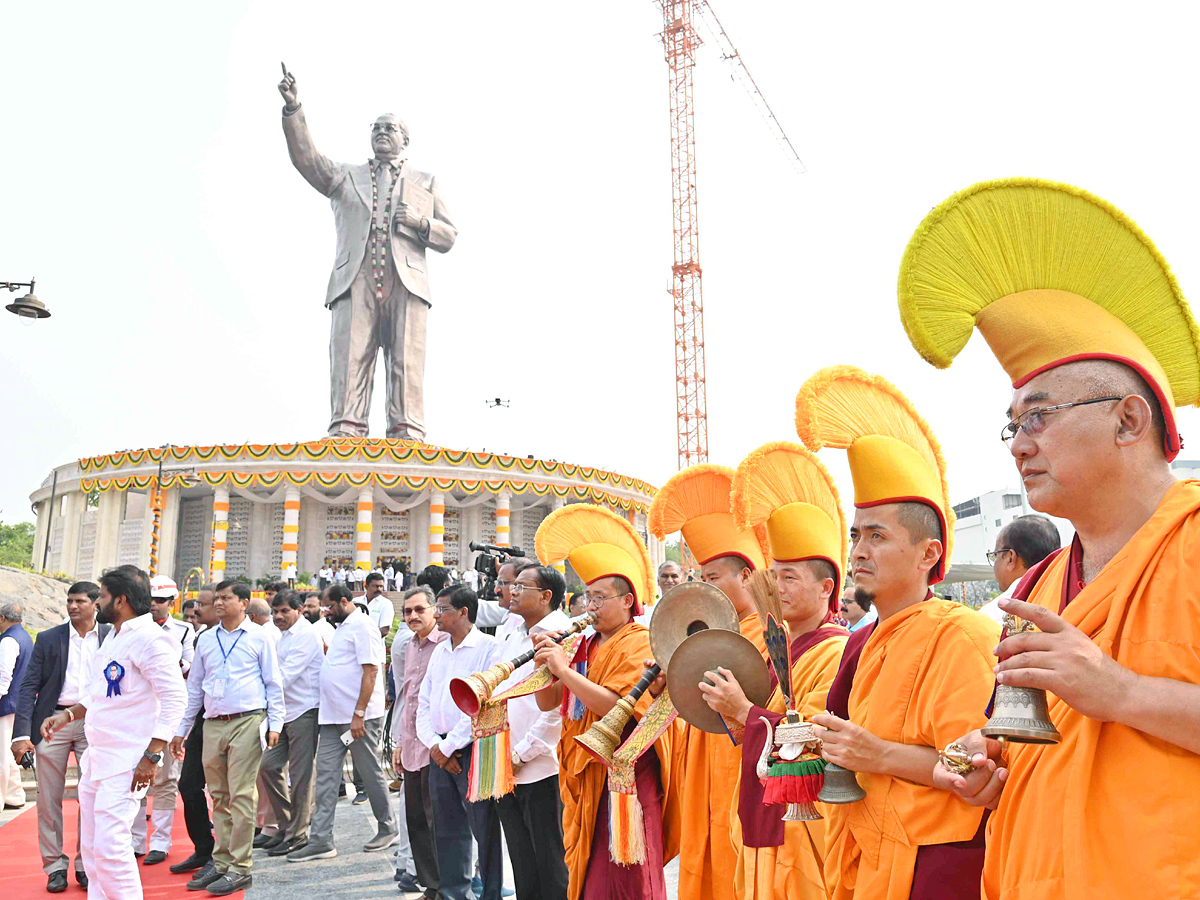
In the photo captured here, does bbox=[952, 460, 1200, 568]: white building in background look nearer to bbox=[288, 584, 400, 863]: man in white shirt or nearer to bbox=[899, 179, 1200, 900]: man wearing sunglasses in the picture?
bbox=[288, 584, 400, 863]: man in white shirt

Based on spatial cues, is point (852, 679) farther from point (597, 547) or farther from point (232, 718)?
point (232, 718)

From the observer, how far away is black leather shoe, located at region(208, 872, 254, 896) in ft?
19.1

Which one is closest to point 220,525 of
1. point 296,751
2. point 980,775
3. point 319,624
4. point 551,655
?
point 319,624

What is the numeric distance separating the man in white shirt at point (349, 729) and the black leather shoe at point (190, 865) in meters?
0.61

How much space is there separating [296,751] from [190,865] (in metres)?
1.03

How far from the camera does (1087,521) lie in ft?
5.49

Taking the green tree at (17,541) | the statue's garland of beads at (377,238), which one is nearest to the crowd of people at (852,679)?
the statue's garland of beads at (377,238)

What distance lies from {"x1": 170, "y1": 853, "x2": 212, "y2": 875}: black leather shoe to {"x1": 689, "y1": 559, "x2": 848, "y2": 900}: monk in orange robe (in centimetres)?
496

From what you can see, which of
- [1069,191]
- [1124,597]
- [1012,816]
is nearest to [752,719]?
[1012,816]

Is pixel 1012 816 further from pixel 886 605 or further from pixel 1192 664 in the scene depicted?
pixel 886 605

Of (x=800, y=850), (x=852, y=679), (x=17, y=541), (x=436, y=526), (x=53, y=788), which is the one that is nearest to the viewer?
(x=852, y=679)

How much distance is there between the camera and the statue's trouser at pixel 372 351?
84.8 ft

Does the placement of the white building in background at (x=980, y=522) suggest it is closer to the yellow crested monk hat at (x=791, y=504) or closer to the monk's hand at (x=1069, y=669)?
the yellow crested monk hat at (x=791, y=504)

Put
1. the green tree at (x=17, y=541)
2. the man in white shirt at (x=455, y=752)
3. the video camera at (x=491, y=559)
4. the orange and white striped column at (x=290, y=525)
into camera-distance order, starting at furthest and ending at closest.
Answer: the green tree at (x=17, y=541) → the orange and white striped column at (x=290, y=525) → the video camera at (x=491, y=559) → the man in white shirt at (x=455, y=752)
